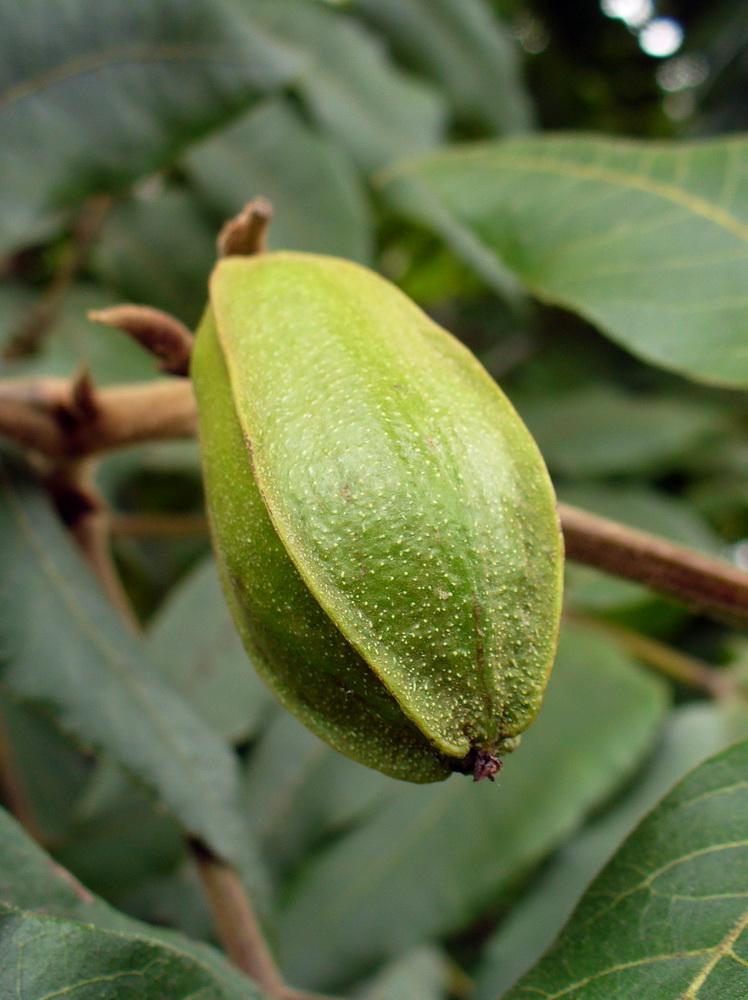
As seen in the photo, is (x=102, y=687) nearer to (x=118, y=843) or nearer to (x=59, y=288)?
(x=118, y=843)

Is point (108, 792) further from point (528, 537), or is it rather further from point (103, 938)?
point (528, 537)

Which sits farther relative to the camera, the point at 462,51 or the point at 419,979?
the point at 462,51

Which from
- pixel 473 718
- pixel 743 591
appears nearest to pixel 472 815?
pixel 743 591

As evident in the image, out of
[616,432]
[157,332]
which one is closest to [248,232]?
[157,332]

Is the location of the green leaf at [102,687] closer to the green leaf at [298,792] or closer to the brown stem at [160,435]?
the brown stem at [160,435]

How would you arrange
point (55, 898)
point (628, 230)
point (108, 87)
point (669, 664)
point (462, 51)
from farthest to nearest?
point (462, 51), point (669, 664), point (108, 87), point (628, 230), point (55, 898)

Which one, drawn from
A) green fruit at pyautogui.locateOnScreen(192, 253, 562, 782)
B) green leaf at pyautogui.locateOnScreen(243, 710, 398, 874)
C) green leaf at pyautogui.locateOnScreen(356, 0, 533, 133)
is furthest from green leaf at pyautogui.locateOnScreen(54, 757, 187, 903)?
green leaf at pyautogui.locateOnScreen(356, 0, 533, 133)


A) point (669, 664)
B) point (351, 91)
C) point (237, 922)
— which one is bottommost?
point (669, 664)

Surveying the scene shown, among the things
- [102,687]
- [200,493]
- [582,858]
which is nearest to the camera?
[102,687]
